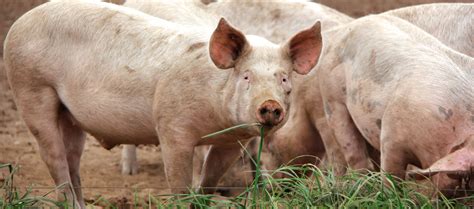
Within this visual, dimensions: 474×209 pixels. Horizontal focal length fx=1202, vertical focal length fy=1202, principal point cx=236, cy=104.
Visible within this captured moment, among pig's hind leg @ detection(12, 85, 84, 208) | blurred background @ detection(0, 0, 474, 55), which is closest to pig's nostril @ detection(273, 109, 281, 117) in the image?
pig's hind leg @ detection(12, 85, 84, 208)

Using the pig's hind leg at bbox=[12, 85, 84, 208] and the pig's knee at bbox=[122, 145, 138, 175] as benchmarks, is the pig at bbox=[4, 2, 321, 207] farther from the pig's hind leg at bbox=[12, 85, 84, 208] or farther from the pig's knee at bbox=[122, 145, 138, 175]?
the pig's knee at bbox=[122, 145, 138, 175]

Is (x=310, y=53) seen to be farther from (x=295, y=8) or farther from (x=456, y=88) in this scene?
(x=295, y=8)

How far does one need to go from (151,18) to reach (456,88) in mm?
2202

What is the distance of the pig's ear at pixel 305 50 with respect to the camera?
7.25 metres

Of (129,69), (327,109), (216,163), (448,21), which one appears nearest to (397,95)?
(327,109)

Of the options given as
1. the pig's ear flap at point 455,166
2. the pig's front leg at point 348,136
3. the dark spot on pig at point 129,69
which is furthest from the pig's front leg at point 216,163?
the pig's ear flap at point 455,166

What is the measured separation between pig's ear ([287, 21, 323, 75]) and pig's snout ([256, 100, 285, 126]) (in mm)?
666

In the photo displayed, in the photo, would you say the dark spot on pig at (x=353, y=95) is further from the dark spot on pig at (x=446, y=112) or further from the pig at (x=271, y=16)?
the dark spot on pig at (x=446, y=112)

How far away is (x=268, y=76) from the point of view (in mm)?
6930

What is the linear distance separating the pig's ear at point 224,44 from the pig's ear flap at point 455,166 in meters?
1.32

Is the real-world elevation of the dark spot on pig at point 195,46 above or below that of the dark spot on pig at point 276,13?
above

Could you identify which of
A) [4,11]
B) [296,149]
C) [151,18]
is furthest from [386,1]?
[151,18]

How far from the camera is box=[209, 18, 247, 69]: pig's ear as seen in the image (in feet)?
23.2

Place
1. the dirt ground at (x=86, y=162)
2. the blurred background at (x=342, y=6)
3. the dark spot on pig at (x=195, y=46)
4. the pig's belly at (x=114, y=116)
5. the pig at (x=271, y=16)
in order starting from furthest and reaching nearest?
the blurred background at (x=342, y=6) < the dirt ground at (x=86, y=162) < the pig at (x=271, y=16) < the pig's belly at (x=114, y=116) < the dark spot on pig at (x=195, y=46)
